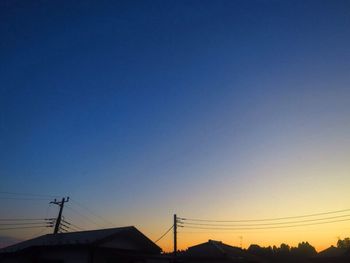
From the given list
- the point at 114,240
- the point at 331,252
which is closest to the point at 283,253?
the point at 331,252

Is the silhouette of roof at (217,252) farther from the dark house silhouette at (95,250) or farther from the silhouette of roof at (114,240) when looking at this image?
the dark house silhouette at (95,250)

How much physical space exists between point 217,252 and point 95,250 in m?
13.4

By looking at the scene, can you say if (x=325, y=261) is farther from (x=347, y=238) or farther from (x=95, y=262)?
(x=347, y=238)

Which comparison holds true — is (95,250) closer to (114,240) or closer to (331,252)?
(114,240)

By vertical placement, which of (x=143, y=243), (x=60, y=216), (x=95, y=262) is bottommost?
(x=95, y=262)

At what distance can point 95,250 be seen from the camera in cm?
1848

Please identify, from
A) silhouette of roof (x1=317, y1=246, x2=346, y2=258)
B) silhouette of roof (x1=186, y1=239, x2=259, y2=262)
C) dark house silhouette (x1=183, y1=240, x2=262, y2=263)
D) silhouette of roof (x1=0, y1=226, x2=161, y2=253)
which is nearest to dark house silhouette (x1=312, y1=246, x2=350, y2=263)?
silhouette of roof (x1=317, y1=246, x2=346, y2=258)

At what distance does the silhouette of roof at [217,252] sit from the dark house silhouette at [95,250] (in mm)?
6605

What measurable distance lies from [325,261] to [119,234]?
109ft

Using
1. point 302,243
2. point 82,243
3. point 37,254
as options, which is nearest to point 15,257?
point 37,254

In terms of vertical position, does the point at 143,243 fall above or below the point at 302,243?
below

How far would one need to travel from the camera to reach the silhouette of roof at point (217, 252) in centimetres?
2645

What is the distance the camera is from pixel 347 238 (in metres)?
83.0

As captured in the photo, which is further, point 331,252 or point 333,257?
point 331,252
